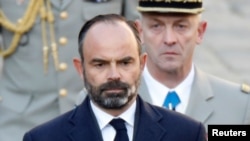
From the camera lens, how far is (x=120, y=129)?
17.5ft

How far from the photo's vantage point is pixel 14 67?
7938 millimetres

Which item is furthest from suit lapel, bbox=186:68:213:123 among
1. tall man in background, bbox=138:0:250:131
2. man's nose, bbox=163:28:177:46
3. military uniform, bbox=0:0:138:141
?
military uniform, bbox=0:0:138:141

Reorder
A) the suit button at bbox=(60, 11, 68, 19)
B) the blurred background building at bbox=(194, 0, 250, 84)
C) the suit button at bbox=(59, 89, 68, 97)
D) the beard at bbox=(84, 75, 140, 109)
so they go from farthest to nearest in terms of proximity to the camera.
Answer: the blurred background building at bbox=(194, 0, 250, 84)
the suit button at bbox=(59, 89, 68, 97)
the suit button at bbox=(60, 11, 68, 19)
the beard at bbox=(84, 75, 140, 109)

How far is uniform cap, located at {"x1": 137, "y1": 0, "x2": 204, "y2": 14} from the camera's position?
6.55 meters

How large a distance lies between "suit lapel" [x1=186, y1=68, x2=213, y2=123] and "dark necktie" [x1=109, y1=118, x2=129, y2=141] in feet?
4.34

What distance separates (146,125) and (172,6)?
1280 mm

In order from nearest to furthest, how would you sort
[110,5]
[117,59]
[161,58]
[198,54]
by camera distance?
[117,59]
[161,58]
[110,5]
[198,54]

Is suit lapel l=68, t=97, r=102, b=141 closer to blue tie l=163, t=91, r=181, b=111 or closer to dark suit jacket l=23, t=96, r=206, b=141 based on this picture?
dark suit jacket l=23, t=96, r=206, b=141

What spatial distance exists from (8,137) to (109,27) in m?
2.68

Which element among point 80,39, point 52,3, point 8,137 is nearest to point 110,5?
point 52,3

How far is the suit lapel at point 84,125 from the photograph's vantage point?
537cm

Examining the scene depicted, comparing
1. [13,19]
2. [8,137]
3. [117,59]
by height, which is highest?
[117,59]

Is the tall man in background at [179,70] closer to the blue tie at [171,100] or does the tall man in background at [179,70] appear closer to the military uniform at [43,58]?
the blue tie at [171,100]

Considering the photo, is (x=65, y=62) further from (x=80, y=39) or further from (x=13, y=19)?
(x=80, y=39)
